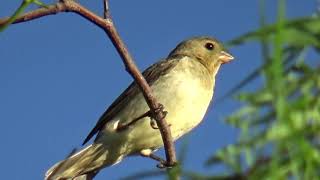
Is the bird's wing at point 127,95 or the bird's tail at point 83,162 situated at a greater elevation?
the bird's wing at point 127,95

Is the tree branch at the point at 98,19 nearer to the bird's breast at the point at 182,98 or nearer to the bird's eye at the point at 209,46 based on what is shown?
the bird's breast at the point at 182,98

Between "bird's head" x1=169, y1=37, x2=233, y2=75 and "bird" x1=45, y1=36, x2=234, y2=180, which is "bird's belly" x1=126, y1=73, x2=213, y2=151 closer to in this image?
"bird" x1=45, y1=36, x2=234, y2=180

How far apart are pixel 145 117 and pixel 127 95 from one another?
2.64 feet

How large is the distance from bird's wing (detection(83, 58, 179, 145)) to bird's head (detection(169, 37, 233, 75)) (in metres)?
0.77

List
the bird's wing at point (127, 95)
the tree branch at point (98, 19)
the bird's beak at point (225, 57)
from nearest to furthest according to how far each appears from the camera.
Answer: the tree branch at point (98, 19) → the bird's wing at point (127, 95) → the bird's beak at point (225, 57)

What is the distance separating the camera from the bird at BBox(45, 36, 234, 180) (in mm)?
8703

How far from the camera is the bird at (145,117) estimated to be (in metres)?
8.70

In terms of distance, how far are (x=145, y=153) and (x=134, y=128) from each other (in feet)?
1.15

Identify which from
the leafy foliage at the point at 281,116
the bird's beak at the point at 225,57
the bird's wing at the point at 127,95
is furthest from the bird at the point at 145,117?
the leafy foliage at the point at 281,116

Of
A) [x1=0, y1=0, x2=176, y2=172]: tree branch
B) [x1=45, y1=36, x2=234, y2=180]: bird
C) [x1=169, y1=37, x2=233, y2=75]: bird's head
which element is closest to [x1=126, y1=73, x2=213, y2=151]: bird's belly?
[x1=45, y1=36, x2=234, y2=180]: bird

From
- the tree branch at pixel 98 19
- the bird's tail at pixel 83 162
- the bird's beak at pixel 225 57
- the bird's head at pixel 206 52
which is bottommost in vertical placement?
the bird's tail at pixel 83 162

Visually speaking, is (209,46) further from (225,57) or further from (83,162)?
(83,162)

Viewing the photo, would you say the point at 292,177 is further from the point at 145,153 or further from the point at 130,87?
the point at 130,87

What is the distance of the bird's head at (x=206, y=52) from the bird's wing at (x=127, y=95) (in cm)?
77
